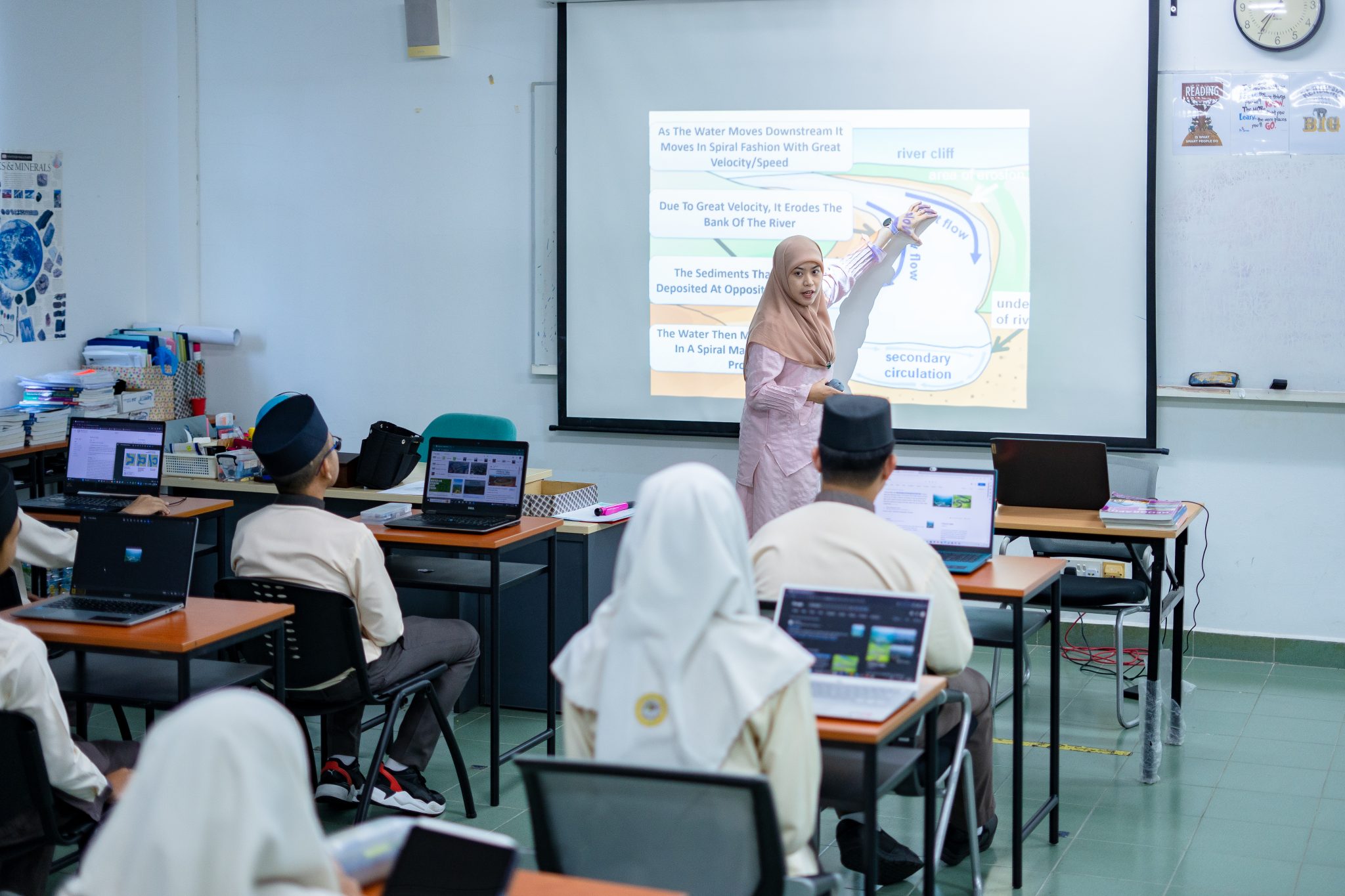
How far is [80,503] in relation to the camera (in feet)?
16.2

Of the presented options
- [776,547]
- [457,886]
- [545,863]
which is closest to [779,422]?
[776,547]

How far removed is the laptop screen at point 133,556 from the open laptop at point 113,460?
1661 mm

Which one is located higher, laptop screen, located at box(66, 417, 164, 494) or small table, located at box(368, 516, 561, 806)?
laptop screen, located at box(66, 417, 164, 494)

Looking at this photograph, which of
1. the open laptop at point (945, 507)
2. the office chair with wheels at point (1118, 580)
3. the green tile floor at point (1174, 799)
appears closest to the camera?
the green tile floor at point (1174, 799)

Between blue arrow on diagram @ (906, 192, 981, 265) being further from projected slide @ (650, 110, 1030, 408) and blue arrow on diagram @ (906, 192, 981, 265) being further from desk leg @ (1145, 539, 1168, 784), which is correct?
desk leg @ (1145, 539, 1168, 784)

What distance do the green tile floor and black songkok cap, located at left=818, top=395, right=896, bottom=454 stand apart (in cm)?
126

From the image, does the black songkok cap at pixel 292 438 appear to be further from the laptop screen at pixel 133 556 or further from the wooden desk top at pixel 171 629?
the wooden desk top at pixel 171 629

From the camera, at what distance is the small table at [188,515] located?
478 centimetres

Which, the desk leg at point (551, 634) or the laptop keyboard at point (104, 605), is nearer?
the laptop keyboard at point (104, 605)

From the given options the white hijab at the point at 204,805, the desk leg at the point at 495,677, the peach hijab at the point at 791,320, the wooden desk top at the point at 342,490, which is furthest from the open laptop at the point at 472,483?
the white hijab at the point at 204,805

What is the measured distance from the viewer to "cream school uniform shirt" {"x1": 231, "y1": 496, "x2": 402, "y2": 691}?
3615 millimetres


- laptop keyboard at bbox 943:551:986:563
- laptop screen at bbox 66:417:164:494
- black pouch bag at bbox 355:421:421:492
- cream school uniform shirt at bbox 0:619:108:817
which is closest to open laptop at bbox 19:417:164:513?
laptop screen at bbox 66:417:164:494

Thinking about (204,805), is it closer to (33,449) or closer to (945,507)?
(945,507)

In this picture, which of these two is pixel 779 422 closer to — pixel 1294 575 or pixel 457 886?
pixel 1294 575
